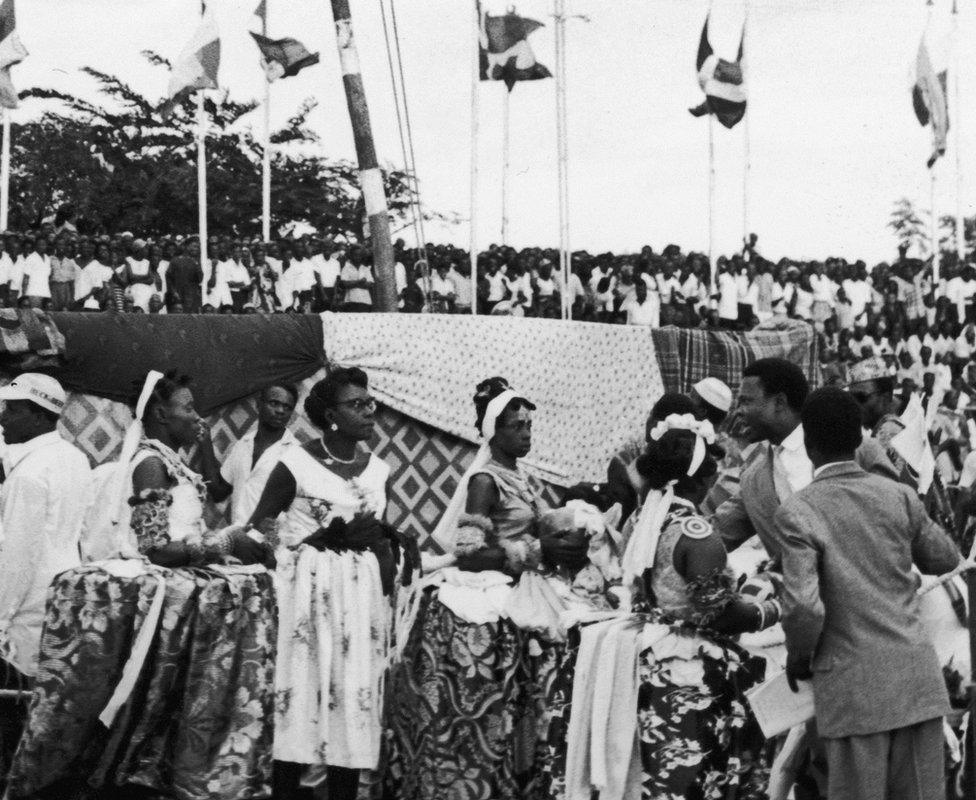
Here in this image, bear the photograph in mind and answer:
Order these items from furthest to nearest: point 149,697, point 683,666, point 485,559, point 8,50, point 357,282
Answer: point 357,282 < point 8,50 < point 485,559 < point 149,697 < point 683,666

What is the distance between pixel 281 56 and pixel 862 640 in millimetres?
16738

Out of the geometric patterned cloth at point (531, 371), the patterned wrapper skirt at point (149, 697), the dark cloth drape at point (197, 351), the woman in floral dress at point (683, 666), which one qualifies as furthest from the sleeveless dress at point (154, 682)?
the geometric patterned cloth at point (531, 371)

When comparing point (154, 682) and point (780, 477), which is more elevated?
point (780, 477)

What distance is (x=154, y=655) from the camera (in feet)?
22.5

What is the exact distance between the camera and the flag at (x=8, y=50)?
19656 mm

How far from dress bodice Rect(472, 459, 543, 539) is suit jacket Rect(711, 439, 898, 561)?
3.26 ft

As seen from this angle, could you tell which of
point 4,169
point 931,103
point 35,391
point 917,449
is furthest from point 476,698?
point 931,103

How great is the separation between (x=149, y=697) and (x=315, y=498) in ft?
3.91

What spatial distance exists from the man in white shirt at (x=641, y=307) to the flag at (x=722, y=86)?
2646mm

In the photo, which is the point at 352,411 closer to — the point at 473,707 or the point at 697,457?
the point at 473,707

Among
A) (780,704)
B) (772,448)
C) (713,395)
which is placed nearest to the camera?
(780,704)

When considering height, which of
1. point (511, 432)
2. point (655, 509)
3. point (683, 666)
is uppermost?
point (511, 432)

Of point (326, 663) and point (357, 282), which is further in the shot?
point (357, 282)

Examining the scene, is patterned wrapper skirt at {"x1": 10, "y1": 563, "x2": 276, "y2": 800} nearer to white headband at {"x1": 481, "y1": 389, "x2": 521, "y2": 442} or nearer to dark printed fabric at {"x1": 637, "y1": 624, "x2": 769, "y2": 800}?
white headband at {"x1": 481, "y1": 389, "x2": 521, "y2": 442}
